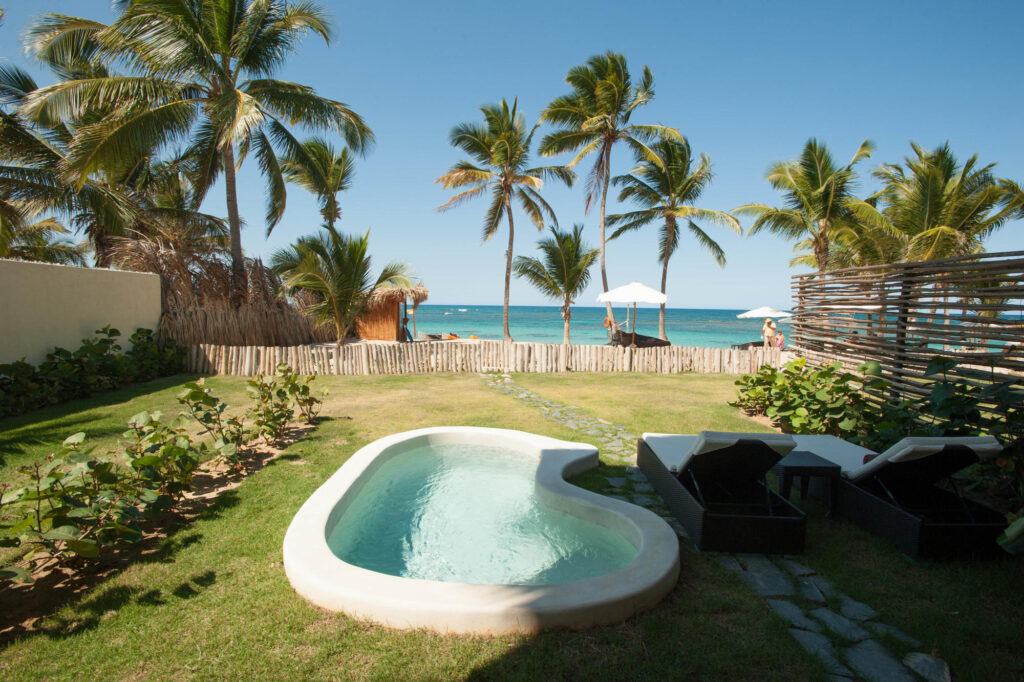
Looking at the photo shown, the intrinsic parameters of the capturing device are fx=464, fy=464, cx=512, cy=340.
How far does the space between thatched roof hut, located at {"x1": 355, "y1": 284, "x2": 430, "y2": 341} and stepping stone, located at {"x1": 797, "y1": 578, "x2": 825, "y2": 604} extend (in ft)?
53.2

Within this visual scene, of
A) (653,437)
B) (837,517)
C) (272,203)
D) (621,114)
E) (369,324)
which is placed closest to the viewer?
(837,517)

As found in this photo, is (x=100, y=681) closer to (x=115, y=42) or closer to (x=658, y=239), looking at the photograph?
(x=115, y=42)

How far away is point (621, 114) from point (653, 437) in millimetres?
14956

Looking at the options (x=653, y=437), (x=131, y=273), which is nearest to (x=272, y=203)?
(x=131, y=273)

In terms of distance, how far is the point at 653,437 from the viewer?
193 inches

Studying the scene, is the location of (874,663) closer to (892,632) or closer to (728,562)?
(892,632)

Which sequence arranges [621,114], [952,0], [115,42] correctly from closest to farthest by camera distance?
[952,0]
[115,42]
[621,114]

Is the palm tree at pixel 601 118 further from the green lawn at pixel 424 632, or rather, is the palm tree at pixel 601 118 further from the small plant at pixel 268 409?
the green lawn at pixel 424 632

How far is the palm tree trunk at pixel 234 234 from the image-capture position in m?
11.7

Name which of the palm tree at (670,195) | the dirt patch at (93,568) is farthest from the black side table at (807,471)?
the palm tree at (670,195)

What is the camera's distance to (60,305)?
28.0 ft

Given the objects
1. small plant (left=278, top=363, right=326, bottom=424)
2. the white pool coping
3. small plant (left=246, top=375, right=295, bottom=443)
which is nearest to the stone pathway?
the white pool coping

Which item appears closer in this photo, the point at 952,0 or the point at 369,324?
the point at 952,0

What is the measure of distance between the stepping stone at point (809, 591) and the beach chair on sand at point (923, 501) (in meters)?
0.88
